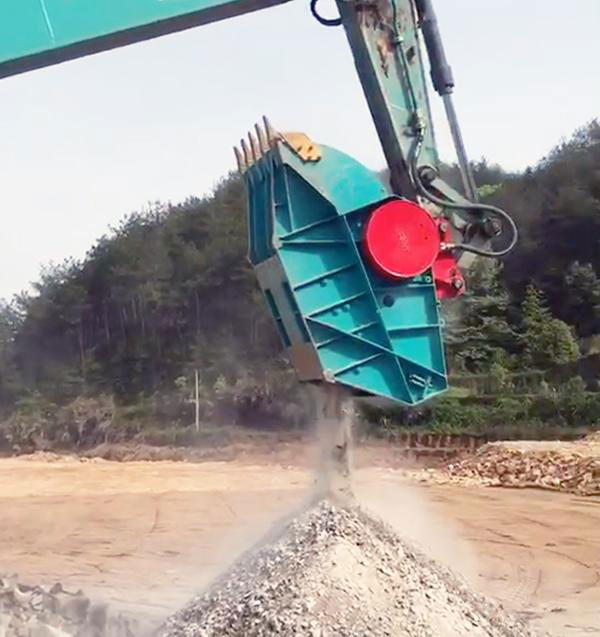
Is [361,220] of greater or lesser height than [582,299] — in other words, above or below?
below

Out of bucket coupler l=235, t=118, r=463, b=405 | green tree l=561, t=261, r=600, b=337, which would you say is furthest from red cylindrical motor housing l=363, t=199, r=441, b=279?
green tree l=561, t=261, r=600, b=337

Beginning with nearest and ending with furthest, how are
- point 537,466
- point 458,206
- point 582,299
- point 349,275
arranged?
point 349,275, point 458,206, point 537,466, point 582,299

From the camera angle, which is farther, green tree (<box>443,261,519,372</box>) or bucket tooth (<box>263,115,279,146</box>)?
green tree (<box>443,261,519,372</box>)

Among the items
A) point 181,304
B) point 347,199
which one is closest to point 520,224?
point 181,304

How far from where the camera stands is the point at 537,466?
16.8 metres

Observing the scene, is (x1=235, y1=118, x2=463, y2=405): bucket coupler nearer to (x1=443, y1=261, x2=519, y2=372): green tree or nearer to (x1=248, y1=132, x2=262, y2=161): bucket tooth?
(x1=248, y1=132, x2=262, y2=161): bucket tooth

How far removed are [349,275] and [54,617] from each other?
2.89 meters

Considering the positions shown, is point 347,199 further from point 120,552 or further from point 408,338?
point 120,552

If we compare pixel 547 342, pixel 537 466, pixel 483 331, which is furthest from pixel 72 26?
pixel 483 331

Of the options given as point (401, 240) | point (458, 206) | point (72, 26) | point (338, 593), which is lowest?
point (338, 593)

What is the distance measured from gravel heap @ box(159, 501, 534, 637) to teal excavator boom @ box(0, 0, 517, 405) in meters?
0.78

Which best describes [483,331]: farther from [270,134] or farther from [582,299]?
[270,134]

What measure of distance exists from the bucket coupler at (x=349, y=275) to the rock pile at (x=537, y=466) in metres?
10.3

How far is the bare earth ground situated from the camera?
740cm
